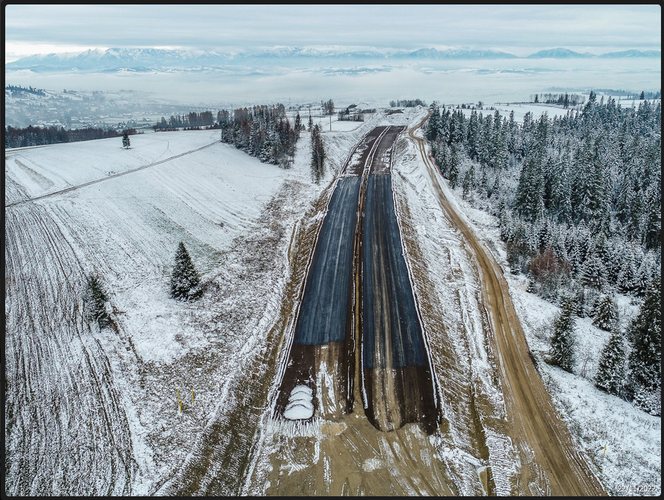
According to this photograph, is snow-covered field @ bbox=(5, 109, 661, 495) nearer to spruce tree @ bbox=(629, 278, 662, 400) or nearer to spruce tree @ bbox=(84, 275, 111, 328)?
spruce tree @ bbox=(84, 275, 111, 328)

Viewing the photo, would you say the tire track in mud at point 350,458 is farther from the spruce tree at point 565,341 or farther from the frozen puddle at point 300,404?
the spruce tree at point 565,341

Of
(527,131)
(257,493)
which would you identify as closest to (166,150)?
(257,493)

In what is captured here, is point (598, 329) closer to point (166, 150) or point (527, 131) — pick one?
point (166, 150)

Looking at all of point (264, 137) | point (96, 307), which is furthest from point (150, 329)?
point (264, 137)

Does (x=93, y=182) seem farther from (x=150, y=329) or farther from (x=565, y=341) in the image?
(x=565, y=341)

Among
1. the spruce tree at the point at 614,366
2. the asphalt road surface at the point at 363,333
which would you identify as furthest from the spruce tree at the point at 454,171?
the spruce tree at the point at 614,366

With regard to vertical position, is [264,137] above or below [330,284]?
above
